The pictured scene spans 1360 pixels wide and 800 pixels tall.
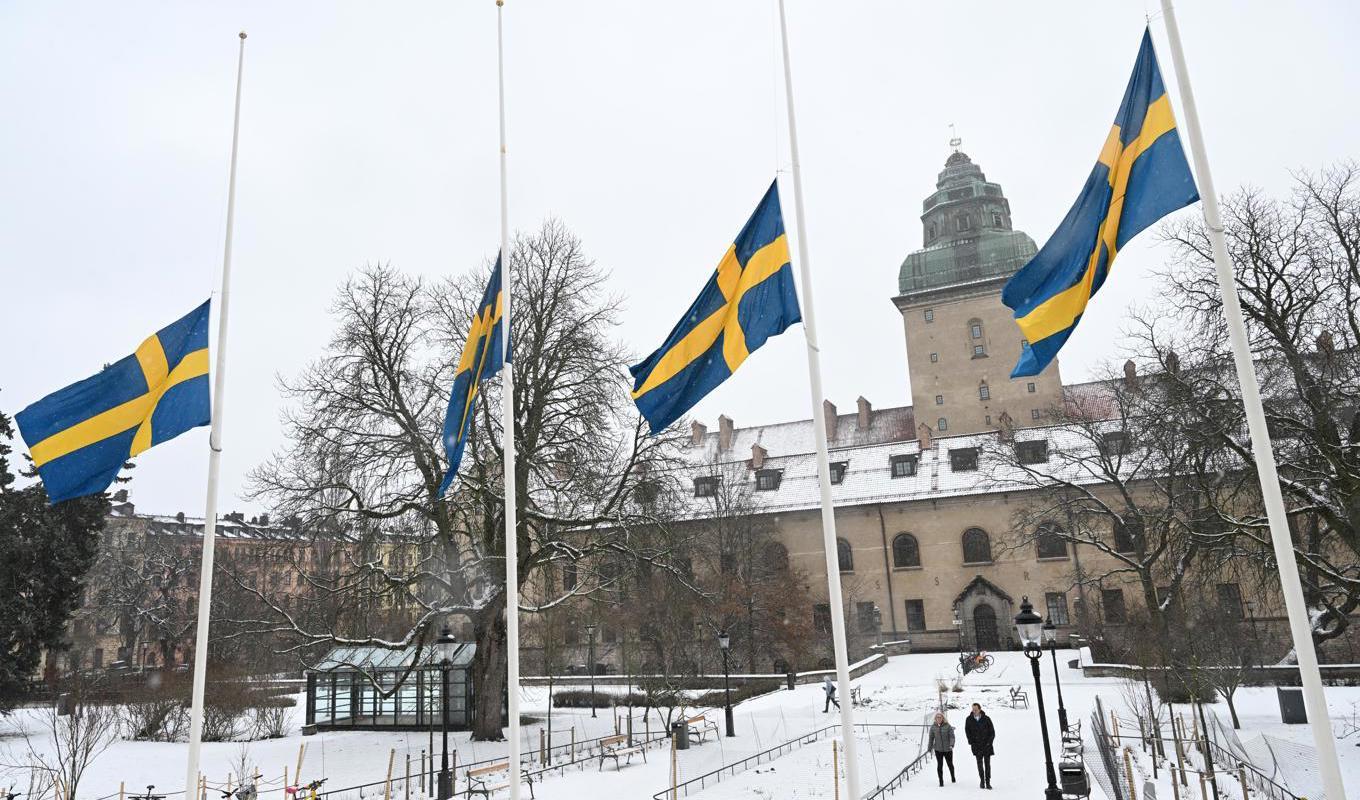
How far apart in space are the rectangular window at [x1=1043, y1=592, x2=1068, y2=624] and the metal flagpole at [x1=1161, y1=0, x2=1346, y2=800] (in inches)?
1835

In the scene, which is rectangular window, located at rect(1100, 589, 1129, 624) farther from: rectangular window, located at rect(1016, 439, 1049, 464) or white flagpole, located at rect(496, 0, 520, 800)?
white flagpole, located at rect(496, 0, 520, 800)

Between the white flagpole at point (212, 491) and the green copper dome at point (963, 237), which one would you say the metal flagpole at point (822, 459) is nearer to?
the white flagpole at point (212, 491)

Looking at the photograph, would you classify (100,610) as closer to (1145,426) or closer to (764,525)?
(764,525)

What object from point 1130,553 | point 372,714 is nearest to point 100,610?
point 372,714

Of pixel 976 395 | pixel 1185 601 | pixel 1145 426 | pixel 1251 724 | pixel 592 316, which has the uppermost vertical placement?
pixel 976 395

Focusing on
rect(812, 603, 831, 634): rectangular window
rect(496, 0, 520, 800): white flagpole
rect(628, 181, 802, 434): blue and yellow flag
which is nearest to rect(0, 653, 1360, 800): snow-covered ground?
rect(496, 0, 520, 800): white flagpole

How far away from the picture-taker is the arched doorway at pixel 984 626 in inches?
1991

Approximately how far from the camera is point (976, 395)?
2392 inches

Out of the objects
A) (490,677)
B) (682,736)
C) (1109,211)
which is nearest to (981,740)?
(682,736)

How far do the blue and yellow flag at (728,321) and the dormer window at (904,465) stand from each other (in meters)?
48.9

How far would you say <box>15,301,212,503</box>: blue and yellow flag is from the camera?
29.7 ft

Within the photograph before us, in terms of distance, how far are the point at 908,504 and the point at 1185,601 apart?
1913cm

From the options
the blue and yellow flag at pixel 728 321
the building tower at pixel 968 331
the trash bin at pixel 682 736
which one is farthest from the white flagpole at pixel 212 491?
the building tower at pixel 968 331

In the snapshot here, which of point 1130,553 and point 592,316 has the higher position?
point 592,316
